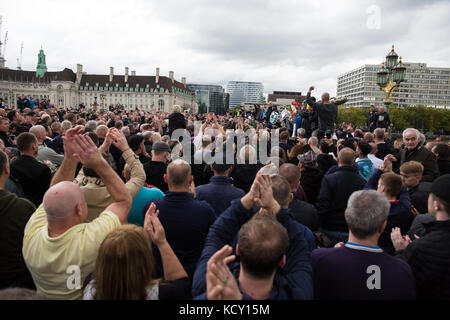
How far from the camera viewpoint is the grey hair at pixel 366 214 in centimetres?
232

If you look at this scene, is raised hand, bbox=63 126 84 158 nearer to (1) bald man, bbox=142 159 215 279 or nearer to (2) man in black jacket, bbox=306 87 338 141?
(1) bald man, bbox=142 159 215 279

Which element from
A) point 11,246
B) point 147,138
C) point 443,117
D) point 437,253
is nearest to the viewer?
point 437,253

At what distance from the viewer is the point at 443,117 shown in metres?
85.9

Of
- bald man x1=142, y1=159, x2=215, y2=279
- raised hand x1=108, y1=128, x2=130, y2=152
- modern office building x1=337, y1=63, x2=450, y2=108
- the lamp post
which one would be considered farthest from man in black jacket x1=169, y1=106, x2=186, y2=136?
modern office building x1=337, y1=63, x2=450, y2=108

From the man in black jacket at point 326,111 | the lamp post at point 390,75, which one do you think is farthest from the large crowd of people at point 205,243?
the lamp post at point 390,75

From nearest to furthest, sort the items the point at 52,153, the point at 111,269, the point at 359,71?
1. the point at 111,269
2. the point at 52,153
3. the point at 359,71

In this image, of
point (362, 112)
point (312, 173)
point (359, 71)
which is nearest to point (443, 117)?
point (362, 112)

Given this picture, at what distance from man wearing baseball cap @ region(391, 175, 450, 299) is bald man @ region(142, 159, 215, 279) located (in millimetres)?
1983

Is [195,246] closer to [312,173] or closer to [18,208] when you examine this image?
[18,208]

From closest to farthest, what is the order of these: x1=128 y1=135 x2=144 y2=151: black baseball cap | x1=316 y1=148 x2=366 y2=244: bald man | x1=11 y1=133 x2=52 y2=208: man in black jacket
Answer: x1=316 y1=148 x2=366 y2=244: bald man → x1=11 y1=133 x2=52 y2=208: man in black jacket → x1=128 y1=135 x2=144 y2=151: black baseball cap

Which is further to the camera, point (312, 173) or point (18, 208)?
point (312, 173)

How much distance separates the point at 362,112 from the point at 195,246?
326 feet

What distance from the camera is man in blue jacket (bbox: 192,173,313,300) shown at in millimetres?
1818

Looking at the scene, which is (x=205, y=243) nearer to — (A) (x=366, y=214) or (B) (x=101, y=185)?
(A) (x=366, y=214)
